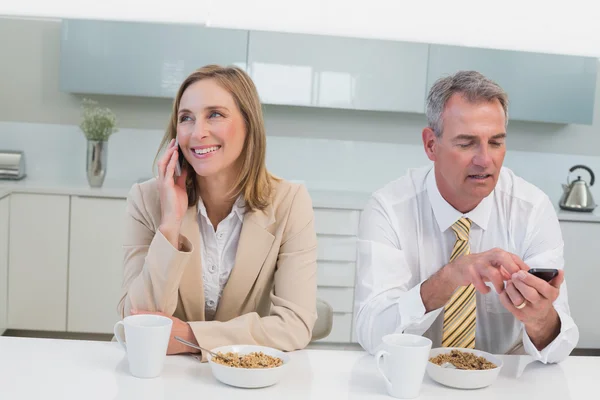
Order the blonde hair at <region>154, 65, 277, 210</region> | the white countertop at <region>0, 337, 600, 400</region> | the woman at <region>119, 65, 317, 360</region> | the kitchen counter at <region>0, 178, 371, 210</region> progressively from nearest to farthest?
the white countertop at <region>0, 337, 600, 400</region>
the woman at <region>119, 65, 317, 360</region>
the blonde hair at <region>154, 65, 277, 210</region>
the kitchen counter at <region>0, 178, 371, 210</region>

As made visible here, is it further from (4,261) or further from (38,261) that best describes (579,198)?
(4,261)

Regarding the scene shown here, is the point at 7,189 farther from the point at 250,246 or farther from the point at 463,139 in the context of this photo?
the point at 463,139

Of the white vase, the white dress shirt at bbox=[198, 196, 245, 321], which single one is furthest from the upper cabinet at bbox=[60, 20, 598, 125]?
the white dress shirt at bbox=[198, 196, 245, 321]

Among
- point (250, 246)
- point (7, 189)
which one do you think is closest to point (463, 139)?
point (250, 246)

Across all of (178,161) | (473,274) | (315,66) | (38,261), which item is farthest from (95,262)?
(473,274)

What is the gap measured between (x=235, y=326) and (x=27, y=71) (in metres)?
3.34

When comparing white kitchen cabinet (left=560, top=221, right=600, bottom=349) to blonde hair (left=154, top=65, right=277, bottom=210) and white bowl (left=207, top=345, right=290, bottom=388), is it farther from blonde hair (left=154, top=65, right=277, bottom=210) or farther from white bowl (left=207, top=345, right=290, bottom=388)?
white bowl (left=207, top=345, right=290, bottom=388)

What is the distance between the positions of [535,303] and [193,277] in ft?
2.74

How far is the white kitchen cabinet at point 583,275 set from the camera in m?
4.20

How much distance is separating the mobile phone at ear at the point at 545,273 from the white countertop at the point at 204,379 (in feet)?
0.70

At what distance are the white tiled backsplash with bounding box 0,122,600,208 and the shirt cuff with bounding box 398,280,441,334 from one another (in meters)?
2.86

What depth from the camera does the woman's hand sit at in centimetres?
179

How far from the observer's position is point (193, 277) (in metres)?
1.89

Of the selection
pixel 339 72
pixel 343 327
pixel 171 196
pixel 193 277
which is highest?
pixel 339 72
